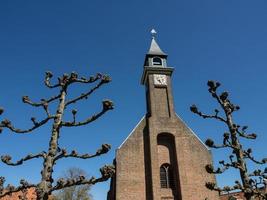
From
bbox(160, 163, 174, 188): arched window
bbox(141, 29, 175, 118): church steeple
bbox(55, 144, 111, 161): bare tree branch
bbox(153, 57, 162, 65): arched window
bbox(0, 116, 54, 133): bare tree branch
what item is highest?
bbox(153, 57, 162, 65): arched window

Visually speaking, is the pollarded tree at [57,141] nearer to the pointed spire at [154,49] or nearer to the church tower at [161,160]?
the church tower at [161,160]

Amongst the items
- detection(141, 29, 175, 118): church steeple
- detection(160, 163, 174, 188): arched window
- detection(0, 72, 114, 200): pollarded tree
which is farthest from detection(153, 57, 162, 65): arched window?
detection(0, 72, 114, 200): pollarded tree

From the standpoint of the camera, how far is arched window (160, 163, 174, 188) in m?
21.9

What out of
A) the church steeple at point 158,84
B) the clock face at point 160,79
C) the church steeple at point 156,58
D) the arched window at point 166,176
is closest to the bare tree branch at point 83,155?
the arched window at point 166,176

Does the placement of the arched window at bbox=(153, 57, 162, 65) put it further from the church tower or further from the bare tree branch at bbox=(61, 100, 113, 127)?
the bare tree branch at bbox=(61, 100, 113, 127)

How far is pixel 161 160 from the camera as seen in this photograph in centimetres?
2272

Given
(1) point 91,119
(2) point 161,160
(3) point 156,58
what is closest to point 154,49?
(3) point 156,58

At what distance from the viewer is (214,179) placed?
21.8 m

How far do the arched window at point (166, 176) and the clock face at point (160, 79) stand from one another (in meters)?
7.83

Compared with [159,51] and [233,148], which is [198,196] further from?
[159,51]

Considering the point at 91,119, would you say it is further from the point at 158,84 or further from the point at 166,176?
the point at 158,84

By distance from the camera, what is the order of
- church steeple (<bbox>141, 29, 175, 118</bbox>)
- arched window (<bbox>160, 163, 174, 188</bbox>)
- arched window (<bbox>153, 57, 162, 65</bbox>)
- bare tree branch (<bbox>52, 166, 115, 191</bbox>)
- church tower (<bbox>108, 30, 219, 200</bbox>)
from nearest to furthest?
bare tree branch (<bbox>52, 166, 115, 191</bbox>) < church tower (<bbox>108, 30, 219, 200</bbox>) < arched window (<bbox>160, 163, 174, 188</bbox>) < church steeple (<bbox>141, 29, 175, 118</bbox>) < arched window (<bbox>153, 57, 162, 65</bbox>)

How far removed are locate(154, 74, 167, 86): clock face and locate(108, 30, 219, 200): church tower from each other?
0.81 meters

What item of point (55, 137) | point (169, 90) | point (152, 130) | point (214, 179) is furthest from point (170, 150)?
point (55, 137)
